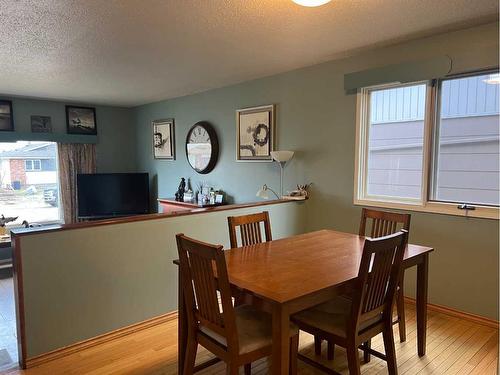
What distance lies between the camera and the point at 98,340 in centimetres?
260

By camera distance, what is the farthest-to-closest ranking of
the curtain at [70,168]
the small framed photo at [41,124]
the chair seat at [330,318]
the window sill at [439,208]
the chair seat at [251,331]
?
the curtain at [70,168]
the small framed photo at [41,124]
the window sill at [439,208]
the chair seat at [330,318]
the chair seat at [251,331]

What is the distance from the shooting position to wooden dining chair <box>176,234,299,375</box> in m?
1.63

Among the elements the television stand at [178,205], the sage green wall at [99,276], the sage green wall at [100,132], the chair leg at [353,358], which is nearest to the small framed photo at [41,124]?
the sage green wall at [100,132]

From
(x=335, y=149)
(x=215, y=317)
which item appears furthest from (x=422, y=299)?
(x=335, y=149)

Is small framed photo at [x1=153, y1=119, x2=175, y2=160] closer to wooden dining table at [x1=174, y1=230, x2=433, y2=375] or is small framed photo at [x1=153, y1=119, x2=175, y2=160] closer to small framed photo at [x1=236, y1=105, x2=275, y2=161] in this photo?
small framed photo at [x1=236, y1=105, x2=275, y2=161]

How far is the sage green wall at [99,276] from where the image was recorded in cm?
231

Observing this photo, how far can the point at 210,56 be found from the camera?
3.45 m

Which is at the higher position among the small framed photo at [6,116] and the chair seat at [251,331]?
the small framed photo at [6,116]

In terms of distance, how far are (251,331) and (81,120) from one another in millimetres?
5568

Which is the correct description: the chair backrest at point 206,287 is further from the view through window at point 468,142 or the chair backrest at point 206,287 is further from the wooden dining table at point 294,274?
the view through window at point 468,142

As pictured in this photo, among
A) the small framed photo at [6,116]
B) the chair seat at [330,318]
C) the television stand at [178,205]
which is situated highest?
the small framed photo at [6,116]

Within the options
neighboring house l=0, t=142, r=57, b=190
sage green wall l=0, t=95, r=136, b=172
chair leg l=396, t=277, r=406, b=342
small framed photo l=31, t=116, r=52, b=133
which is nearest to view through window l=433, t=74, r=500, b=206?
chair leg l=396, t=277, r=406, b=342

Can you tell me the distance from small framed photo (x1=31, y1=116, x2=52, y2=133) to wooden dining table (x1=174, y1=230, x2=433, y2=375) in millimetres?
4917

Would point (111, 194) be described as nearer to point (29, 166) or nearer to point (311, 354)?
point (29, 166)
